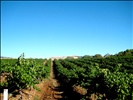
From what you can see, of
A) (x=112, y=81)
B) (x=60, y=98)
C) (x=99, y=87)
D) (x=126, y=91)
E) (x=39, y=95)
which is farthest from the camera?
(x=39, y=95)

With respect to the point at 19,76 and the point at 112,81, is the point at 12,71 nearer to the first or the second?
the point at 19,76

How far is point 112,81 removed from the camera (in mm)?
15672

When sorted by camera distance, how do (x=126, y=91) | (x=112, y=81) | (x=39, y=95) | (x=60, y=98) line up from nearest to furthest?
(x=126, y=91) < (x=112, y=81) < (x=60, y=98) < (x=39, y=95)

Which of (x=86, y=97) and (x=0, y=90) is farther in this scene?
(x=0, y=90)

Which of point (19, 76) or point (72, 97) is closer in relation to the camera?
point (19, 76)

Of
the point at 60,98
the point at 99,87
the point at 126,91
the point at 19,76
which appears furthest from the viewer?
the point at 60,98

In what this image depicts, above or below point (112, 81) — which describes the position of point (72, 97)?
below

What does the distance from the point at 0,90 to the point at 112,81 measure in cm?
1352

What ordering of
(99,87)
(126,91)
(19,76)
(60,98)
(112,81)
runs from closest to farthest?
(126,91) < (112,81) < (99,87) < (19,76) < (60,98)

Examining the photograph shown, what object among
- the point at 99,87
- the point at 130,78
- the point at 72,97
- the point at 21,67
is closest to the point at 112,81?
the point at 130,78

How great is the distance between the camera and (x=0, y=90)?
82.2 feet

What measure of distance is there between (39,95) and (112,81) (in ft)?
33.3

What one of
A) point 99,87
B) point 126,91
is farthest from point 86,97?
point 126,91

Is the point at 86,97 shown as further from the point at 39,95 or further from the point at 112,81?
the point at 112,81
